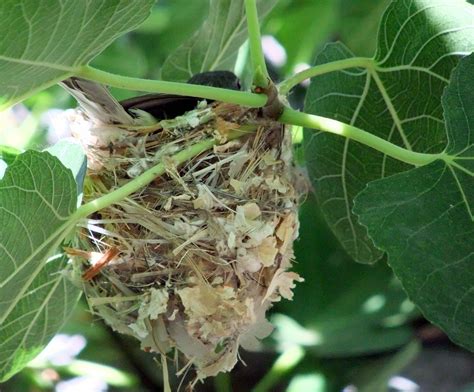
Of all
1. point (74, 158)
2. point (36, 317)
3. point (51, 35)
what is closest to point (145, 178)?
point (74, 158)

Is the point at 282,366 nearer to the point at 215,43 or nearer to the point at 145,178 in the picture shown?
the point at 215,43

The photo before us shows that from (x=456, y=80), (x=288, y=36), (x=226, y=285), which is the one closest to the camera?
(x=456, y=80)

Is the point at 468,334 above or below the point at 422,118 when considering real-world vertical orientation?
below

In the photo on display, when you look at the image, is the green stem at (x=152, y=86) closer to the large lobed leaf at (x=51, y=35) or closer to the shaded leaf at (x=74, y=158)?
the large lobed leaf at (x=51, y=35)

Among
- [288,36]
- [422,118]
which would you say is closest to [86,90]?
[422,118]

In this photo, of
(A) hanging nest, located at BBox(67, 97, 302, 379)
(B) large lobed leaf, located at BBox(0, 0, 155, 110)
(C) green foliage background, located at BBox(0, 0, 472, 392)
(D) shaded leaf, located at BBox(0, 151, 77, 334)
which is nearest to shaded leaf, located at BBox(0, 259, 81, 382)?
(A) hanging nest, located at BBox(67, 97, 302, 379)

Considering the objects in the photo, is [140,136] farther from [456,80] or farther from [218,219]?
[456,80]

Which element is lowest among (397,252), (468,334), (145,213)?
(468,334)
